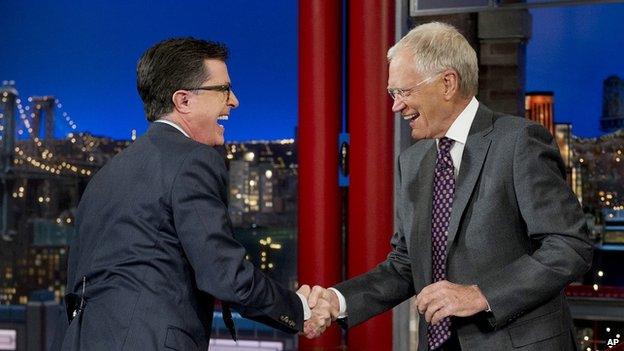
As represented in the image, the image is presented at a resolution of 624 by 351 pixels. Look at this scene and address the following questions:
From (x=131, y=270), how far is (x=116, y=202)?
0.47 feet

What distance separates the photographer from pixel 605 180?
4223mm

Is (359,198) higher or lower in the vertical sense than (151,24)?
lower

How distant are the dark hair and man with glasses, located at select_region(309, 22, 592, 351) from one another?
452 millimetres

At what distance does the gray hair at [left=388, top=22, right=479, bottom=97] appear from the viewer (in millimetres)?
2211

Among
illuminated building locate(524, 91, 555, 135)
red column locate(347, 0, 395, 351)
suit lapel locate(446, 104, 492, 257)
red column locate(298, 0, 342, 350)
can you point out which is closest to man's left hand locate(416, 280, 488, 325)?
suit lapel locate(446, 104, 492, 257)

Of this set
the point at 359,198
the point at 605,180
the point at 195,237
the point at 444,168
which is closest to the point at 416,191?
the point at 444,168

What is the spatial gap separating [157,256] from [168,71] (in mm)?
412

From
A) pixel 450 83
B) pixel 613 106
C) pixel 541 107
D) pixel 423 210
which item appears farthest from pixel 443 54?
pixel 613 106

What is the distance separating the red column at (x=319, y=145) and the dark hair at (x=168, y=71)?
1.84 meters

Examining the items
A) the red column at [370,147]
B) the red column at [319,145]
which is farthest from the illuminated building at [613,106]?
the red column at [319,145]

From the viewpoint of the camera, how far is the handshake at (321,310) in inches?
94.4

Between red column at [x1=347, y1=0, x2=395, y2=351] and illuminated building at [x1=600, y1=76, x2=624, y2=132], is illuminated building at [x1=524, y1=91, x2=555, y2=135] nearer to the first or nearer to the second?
illuminated building at [x1=600, y1=76, x2=624, y2=132]

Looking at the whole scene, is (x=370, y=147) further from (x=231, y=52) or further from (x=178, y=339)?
(x=178, y=339)

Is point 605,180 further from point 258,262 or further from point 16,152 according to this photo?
point 16,152
